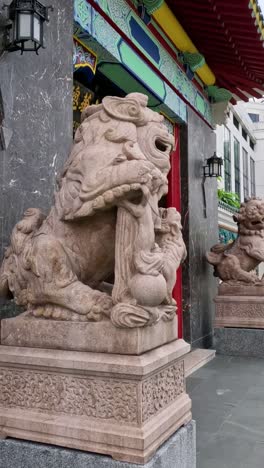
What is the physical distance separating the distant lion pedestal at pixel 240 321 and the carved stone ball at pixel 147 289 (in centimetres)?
431

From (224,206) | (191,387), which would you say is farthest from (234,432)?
(224,206)

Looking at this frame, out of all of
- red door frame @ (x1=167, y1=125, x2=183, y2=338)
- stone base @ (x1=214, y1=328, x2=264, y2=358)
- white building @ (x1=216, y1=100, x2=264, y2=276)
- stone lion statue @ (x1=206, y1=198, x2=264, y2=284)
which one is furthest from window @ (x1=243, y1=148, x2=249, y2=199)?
stone base @ (x1=214, y1=328, x2=264, y2=358)

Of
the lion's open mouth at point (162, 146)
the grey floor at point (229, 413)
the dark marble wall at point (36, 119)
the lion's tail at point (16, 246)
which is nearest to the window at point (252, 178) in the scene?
the grey floor at point (229, 413)

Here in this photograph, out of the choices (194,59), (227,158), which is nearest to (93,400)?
(194,59)

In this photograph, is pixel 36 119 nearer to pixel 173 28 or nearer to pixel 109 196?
pixel 109 196

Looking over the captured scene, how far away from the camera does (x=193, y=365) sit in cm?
531

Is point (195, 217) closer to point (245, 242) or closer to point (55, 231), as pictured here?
point (245, 242)

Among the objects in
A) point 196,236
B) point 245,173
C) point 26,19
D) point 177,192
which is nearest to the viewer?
point 26,19

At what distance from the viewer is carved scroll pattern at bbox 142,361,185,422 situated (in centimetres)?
201

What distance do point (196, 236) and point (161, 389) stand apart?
15.6 feet

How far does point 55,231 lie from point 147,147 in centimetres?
63

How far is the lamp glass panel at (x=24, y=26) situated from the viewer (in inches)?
111

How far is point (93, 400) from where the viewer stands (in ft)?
6.79

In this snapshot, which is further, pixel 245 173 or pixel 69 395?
pixel 245 173
